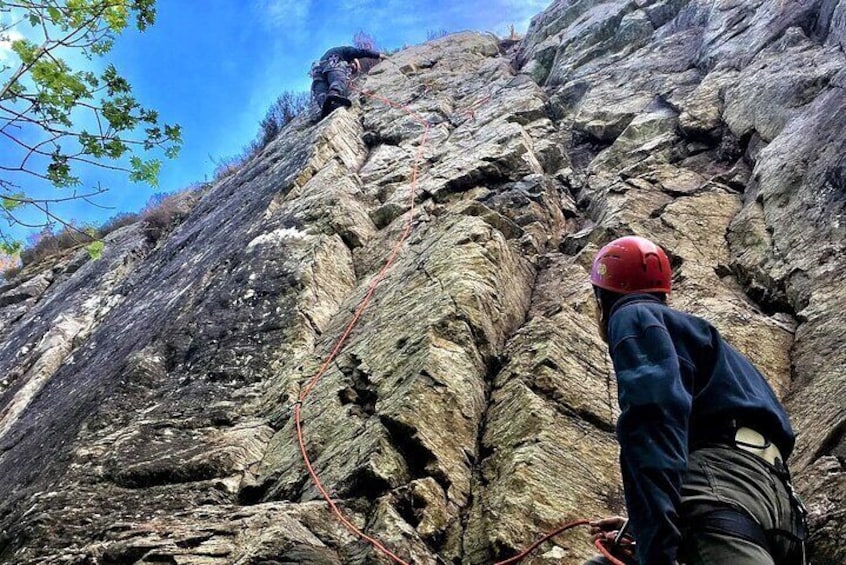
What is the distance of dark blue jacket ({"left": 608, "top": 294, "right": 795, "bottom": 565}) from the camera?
99.9 inches

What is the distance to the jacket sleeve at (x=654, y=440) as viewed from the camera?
2.50 meters

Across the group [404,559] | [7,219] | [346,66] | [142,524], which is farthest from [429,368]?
[346,66]

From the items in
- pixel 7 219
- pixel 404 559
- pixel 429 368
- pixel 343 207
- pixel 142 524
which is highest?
pixel 343 207

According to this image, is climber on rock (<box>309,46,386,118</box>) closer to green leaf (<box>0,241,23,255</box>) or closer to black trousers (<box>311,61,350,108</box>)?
black trousers (<box>311,61,350,108</box>)

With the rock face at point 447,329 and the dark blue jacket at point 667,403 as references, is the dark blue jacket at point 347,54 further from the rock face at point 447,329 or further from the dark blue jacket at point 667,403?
the dark blue jacket at point 667,403

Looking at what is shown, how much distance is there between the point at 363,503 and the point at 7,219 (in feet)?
11.8

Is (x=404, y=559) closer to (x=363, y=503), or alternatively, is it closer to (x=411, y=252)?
(x=363, y=503)

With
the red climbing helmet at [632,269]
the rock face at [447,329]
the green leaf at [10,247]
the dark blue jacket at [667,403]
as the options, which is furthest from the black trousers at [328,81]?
the dark blue jacket at [667,403]

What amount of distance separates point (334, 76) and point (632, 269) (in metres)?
13.4

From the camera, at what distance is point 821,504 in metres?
3.32

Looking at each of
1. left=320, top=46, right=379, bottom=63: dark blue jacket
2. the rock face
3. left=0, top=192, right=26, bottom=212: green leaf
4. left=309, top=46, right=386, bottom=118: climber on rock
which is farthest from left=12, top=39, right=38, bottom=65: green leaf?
left=320, top=46, right=379, bottom=63: dark blue jacket

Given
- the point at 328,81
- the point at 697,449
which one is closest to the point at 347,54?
the point at 328,81

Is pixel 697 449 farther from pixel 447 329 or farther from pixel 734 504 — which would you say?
pixel 447 329

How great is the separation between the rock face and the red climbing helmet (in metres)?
1.37
